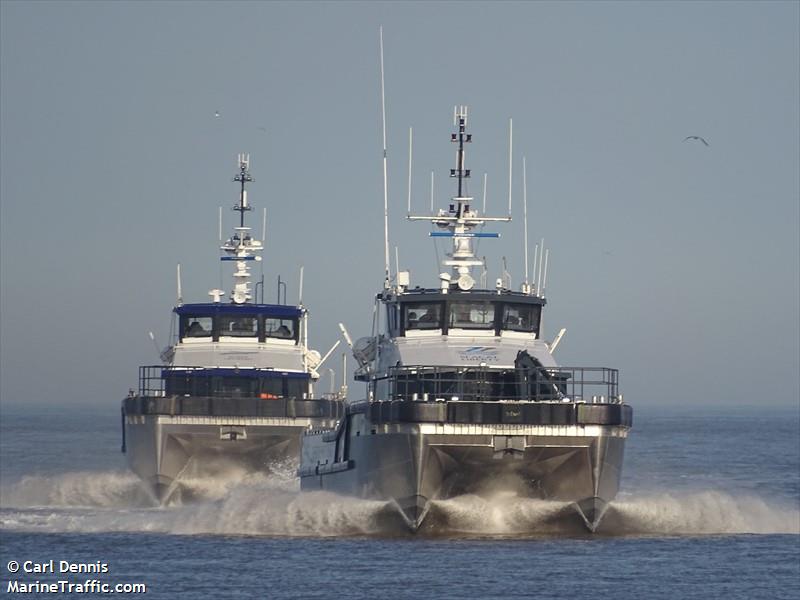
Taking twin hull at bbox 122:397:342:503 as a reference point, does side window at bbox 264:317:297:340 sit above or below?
above

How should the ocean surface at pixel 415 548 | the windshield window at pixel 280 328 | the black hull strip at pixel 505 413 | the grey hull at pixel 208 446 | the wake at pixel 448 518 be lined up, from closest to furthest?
1. the ocean surface at pixel 415 548
2. the black hull strip at pixel 505 413
3. the wake at pixel 448 518
4. the grey hull at pixel 208 446
5. the windshield window at pixel 280 328

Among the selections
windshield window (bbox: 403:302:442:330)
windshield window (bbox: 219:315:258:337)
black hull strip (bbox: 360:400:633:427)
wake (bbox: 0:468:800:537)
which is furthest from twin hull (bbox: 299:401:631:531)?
windshield window (bbox: 219:315:258:337)

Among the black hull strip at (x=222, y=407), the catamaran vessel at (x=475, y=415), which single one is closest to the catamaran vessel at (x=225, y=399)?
the black hull strip at (x=222, y=407)

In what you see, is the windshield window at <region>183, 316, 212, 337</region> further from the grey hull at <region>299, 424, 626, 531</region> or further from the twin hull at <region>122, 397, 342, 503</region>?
the grey hull at <region>299, 424, 626, 531</region>

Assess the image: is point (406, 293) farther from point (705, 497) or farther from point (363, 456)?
point (705, 497)

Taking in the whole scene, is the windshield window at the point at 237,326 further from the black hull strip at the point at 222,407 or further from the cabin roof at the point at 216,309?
the black hull strip at the point at 222,407

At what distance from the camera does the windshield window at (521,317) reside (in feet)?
144

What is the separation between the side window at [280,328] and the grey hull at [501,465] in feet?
61.3

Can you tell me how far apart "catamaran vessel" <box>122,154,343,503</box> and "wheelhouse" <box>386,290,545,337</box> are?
11.3 metres

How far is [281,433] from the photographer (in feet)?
179

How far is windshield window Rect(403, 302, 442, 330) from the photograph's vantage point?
43781mm

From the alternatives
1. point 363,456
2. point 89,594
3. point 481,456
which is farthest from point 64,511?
point 89,594

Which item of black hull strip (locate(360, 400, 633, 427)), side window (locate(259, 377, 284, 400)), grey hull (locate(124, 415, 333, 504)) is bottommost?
→ grey hull (locate(124, 415, 333, 504))

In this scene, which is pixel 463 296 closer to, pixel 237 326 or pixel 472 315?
pixel 472 315
